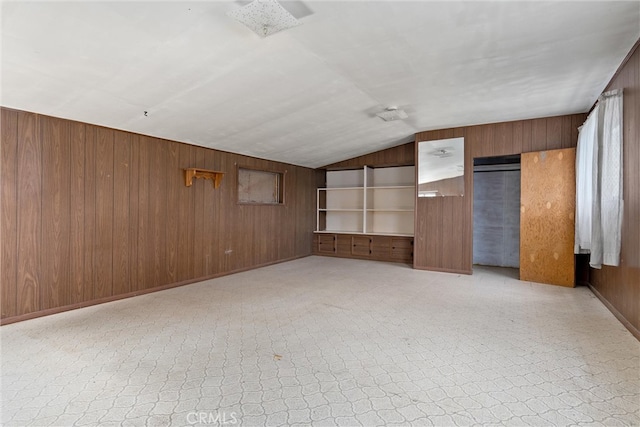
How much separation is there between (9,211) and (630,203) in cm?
588

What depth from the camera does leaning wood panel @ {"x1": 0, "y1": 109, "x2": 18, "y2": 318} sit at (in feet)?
10.4

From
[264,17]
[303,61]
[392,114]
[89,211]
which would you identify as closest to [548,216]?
[392,114]

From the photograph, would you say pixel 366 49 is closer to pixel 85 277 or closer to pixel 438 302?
pixel 438 302

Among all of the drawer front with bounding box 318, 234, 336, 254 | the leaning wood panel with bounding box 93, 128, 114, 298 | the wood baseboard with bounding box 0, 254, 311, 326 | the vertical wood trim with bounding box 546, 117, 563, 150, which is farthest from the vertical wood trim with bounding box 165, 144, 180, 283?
the vertical wood trim with bounding box 546, 117, 563, 150

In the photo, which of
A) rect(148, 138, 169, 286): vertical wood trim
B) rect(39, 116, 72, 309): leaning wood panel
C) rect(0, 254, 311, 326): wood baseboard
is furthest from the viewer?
rect(148, 138, 169, 286): vertical wood trim

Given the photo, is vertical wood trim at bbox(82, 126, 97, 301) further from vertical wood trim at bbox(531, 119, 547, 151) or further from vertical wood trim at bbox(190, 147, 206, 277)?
vertical wood trim at bbox(531, 119, 547, 151)

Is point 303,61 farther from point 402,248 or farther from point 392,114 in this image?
point 402,248

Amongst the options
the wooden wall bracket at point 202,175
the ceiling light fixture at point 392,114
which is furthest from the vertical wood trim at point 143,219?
the ceiling light fixture at point 392,114

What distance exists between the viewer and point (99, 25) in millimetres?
2219

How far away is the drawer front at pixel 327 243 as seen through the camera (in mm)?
7855

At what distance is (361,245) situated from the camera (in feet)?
24.6

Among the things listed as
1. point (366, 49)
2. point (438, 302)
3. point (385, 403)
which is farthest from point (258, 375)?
point (366, 49)

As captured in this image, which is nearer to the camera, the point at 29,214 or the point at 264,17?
the point at 264,17

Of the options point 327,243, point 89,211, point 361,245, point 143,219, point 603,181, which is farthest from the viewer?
point 327,243
